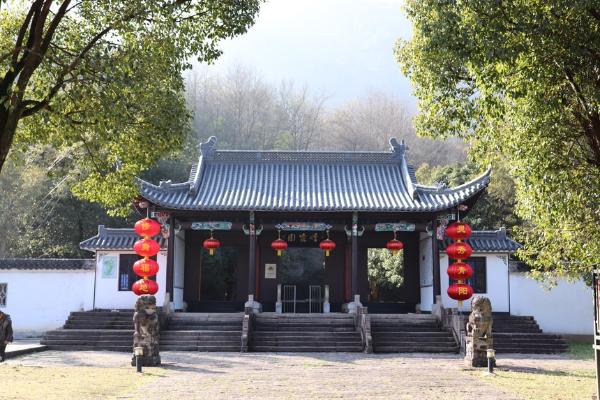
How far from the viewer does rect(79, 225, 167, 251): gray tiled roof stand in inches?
684

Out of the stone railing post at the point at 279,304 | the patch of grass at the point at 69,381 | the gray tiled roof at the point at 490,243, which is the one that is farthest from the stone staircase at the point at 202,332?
the gray tiled roof at the point at 490,243

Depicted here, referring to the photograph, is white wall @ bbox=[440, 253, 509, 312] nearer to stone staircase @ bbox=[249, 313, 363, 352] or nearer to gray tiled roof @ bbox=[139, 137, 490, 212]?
gray tiled roof @ bbox=[139, 137, 490, 212]

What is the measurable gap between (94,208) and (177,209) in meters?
8.47

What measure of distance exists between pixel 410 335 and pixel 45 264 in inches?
403

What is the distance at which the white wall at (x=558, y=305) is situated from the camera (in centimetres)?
1714

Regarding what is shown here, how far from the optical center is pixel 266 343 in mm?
13766

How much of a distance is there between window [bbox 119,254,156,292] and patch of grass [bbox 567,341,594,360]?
448 inches

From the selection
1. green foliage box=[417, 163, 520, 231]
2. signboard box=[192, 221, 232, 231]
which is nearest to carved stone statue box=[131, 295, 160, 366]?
signboard box=[192, 221, 232, 231]

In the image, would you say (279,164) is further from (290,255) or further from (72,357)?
(72,357)

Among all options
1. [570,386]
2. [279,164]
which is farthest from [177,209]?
[570,386]

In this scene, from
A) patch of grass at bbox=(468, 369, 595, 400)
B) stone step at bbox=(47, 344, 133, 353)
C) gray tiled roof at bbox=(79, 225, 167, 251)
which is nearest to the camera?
patch of grass at bbox=(468, 369, 595, 400)

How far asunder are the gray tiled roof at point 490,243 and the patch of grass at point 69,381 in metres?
10.5

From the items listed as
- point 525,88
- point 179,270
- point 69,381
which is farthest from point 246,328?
point 525,88

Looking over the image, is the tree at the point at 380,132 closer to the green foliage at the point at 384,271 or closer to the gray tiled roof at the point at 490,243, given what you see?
the green foliage at the point at 384,271
